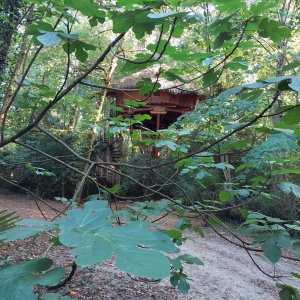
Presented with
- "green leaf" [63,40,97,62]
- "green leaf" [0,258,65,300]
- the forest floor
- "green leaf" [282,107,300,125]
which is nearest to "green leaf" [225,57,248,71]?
"green leaf" [282,107,300,125]

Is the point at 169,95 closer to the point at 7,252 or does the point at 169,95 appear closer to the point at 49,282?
the point at 7,252

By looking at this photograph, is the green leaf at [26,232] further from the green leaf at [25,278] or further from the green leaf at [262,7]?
the green leaf at [262,7]

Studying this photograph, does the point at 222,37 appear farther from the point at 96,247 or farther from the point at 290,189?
the point at 96,247

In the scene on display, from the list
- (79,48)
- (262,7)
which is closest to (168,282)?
(79,48)

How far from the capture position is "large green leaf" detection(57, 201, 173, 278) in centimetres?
39

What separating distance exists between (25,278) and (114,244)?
173 mm

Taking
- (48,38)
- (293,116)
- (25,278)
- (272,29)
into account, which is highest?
(272,29)

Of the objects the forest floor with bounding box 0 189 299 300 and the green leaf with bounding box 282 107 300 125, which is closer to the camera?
the green leaf with bounding box 282 107 300 125

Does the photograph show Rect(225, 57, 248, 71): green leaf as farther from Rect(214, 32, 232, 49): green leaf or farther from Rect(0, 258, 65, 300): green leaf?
Rect(0, 258, 65, 300): green leaf

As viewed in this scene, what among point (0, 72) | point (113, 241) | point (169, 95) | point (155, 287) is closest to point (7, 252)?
point (155, 287)

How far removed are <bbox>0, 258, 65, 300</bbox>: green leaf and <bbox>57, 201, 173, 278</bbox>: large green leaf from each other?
79mm

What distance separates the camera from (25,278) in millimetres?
471

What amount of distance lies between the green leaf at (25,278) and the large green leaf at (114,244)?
0.26 ft

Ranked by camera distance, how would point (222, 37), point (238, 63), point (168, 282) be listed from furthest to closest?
point (168, 282) → point (238, 63) → point (222, 37)
